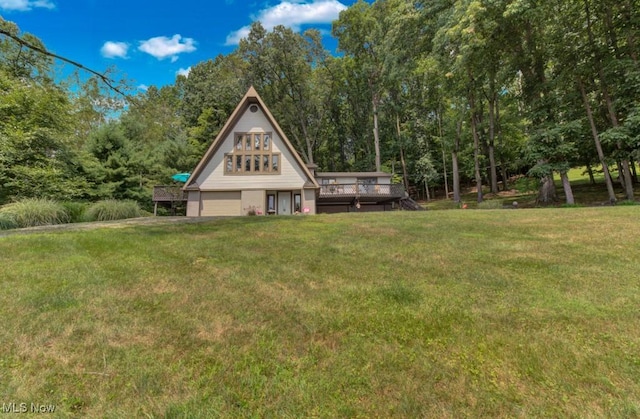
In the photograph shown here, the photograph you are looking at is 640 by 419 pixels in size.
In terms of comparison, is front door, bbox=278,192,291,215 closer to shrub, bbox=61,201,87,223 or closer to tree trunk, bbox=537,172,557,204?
shrub, bbox=61,201,87,223

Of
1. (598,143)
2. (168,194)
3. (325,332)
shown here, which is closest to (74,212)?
(168,194)

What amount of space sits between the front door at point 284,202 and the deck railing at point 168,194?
728cm

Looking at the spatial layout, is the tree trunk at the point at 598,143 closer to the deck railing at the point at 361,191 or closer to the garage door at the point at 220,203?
the deck railing at the point at 361,191

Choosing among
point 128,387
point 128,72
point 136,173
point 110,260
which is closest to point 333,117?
point 136,173

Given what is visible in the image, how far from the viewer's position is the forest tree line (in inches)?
587

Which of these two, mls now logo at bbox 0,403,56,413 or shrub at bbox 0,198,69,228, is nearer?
mls now logo at bbox 0,403,56,413

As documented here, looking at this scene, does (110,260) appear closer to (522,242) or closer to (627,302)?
(627,302)

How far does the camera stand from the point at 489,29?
624 inches

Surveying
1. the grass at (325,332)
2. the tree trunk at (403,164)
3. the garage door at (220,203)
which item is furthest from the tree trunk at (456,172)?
the grass at (325,332)

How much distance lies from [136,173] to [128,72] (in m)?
19.7

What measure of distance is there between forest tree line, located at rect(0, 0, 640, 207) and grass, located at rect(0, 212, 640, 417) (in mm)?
4984

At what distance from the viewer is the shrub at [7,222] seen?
33.6ft

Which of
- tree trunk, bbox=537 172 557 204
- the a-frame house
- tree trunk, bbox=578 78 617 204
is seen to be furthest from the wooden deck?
tree trunk, bbox=578 78 617 204

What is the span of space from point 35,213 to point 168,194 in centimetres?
1107
